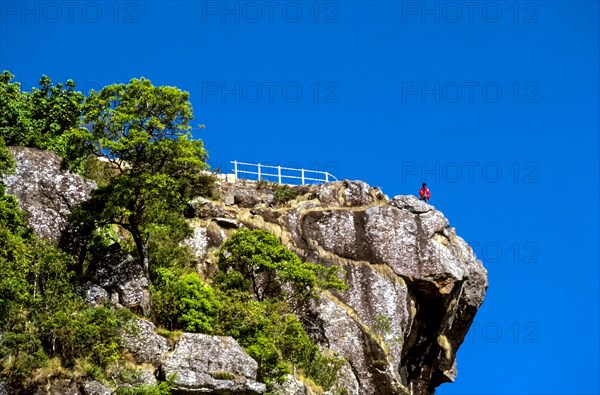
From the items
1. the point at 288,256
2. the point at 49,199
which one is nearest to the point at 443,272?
the point at 288,256

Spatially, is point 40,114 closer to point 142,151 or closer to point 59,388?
point 142,151

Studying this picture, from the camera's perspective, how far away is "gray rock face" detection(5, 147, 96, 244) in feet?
145

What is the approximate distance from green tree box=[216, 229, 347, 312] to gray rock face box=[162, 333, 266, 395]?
23.4 ft

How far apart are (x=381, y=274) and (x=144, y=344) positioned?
16935 millimetres

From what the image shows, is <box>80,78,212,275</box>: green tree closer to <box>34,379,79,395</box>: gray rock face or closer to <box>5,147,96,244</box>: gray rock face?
<box>5,147,96,244</box>: gray rock face

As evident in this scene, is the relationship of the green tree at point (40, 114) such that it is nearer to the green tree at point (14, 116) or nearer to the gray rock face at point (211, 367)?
Answer: the green tree at point (14, 116)

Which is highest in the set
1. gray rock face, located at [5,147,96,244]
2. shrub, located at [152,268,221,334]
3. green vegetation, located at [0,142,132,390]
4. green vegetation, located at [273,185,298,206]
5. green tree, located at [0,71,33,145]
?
green vegetation, located at [273,185,298,206]

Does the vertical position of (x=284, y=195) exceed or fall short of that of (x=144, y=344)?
it exceeds it

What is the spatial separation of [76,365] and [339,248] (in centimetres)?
1989

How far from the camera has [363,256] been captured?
5388 cm

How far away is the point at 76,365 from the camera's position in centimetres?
3712

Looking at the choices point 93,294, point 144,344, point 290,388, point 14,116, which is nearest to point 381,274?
point 290,388

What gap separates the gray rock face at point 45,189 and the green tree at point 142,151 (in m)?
1.70

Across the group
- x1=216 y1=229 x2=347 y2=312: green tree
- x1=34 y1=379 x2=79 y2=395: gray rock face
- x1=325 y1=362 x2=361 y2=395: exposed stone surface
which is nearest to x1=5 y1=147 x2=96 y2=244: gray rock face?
x1=216 y1=229 x2=347 y2=312: green tree
